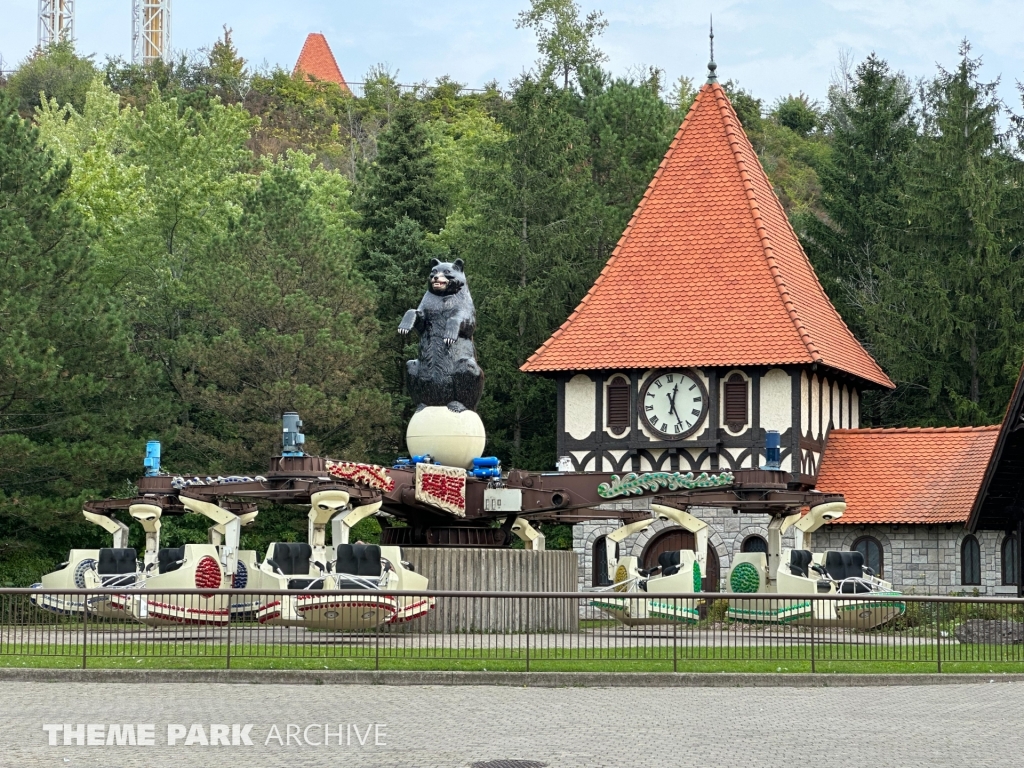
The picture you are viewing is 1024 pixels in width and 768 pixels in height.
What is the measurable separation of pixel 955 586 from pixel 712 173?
11046 mm

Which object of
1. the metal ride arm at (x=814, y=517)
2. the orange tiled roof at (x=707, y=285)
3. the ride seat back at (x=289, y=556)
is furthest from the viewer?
the orange tiled roof at (x=707, y=285)

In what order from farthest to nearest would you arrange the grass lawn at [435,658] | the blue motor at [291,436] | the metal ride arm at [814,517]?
the metal ride arm at [814,517] < the blue motor at [291,436] < the grass lawn at [435,658]

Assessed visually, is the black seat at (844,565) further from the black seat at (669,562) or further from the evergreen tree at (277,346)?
the evergreen tree at (277,346)

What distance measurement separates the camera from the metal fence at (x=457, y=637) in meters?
19.3

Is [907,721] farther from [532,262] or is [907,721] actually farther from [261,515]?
[532,262]

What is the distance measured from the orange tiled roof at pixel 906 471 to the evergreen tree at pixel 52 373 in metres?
15.1

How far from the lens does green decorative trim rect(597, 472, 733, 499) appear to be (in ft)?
91.5

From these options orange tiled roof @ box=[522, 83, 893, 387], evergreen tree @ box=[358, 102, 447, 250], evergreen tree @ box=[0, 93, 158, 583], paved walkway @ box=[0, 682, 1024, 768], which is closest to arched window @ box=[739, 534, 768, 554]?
orange tiled roof @ box=[522, 83, 893, 387]

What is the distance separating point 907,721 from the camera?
50.6 ft

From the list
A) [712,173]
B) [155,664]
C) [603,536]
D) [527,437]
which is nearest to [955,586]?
[603,536]

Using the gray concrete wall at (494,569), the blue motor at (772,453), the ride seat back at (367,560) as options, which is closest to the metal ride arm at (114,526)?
the gray concrete wall at (494,569)

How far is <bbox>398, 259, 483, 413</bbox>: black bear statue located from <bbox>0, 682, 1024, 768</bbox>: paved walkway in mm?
11424

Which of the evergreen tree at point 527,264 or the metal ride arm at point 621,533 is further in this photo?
the evergreen tree at point 527,264

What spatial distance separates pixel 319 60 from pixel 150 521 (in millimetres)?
86414
